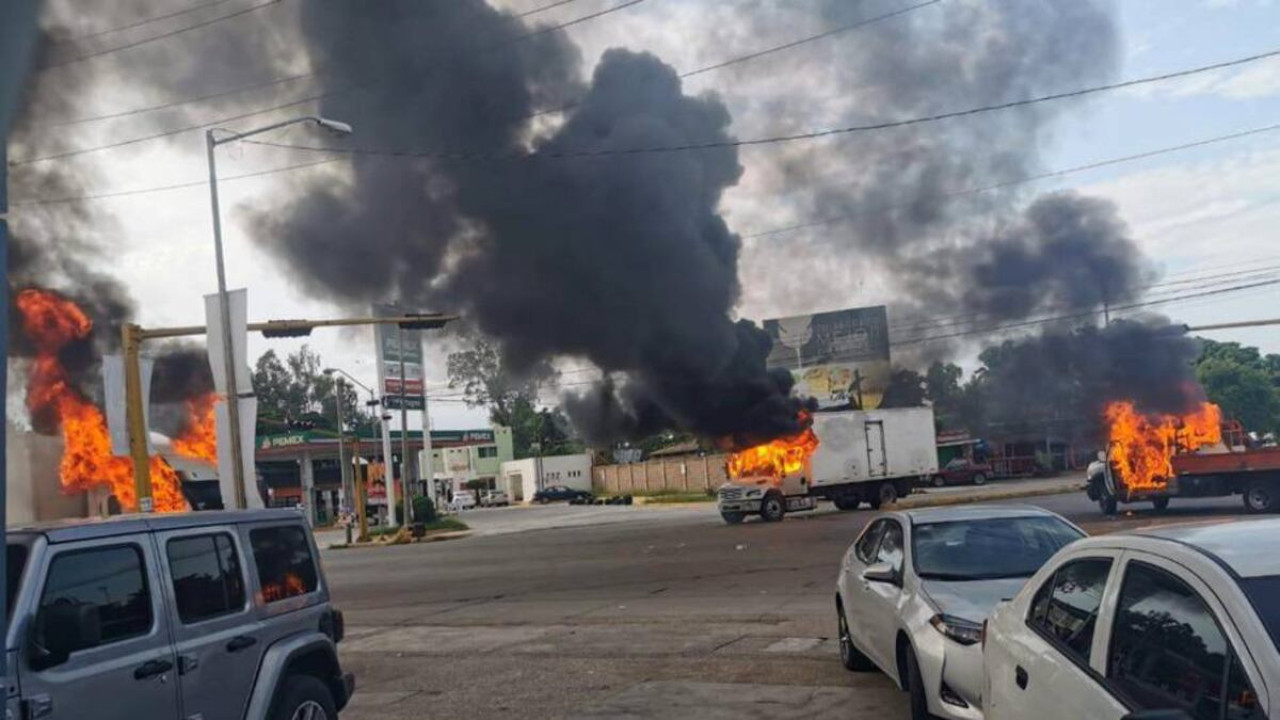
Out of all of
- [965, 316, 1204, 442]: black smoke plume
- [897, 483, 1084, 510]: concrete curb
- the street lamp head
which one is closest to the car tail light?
the street lamp head

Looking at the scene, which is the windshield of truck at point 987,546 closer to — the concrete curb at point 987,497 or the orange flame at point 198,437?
the orange flame at point 198,437

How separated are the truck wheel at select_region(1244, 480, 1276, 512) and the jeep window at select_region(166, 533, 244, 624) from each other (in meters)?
23.5

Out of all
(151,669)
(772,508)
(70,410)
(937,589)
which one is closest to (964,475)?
(772,508)

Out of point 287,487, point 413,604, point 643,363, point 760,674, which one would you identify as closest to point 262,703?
point 760,674

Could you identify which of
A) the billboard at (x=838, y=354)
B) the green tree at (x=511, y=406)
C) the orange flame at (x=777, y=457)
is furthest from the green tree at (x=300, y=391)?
the orange flame at (x=777, y=457)

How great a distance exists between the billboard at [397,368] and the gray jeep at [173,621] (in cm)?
4199

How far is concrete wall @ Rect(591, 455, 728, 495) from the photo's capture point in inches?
2538

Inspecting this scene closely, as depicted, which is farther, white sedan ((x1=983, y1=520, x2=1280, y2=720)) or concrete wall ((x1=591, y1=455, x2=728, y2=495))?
concrete wall ((x1=591, y1=455, x2=728, y2=495))

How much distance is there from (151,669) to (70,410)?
25.2m

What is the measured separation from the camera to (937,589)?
7141 millimetres

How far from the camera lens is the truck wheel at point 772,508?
3291 centimetres

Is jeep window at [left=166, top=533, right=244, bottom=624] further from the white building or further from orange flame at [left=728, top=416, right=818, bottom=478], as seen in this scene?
the white building

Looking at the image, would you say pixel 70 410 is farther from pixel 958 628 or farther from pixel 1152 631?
pixel 1152 631

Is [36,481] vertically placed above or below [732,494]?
above
